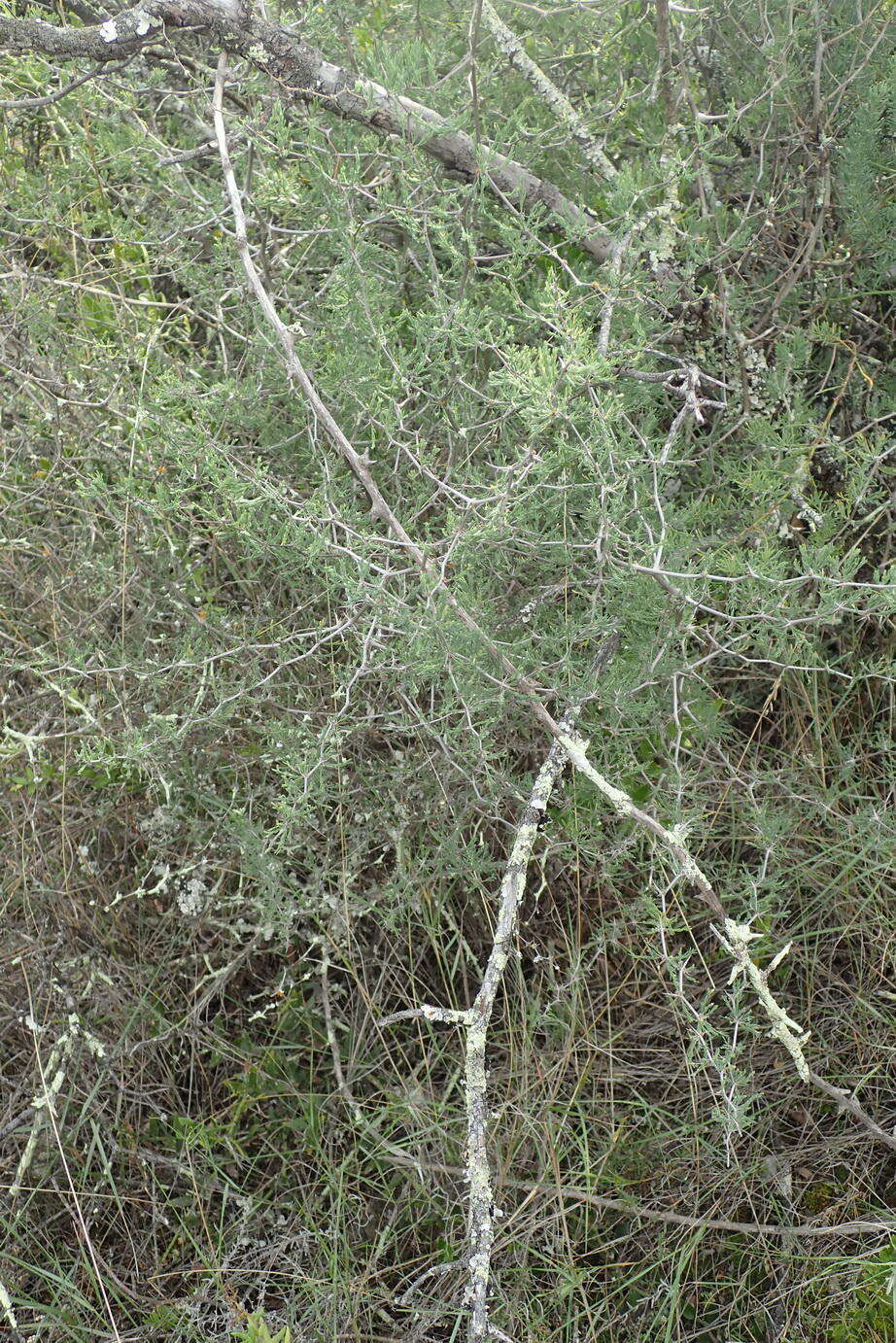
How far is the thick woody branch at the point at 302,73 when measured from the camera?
5.69 feet

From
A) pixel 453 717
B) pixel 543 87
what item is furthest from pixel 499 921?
pixel 543 87

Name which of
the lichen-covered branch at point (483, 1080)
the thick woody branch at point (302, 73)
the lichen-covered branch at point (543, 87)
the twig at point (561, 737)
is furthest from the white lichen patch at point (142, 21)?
the lichen-covered branch at point (483, 1080)

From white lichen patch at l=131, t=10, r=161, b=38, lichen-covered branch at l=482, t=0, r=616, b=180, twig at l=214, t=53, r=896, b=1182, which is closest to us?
twig at l=214, t=53, r=896, b=1182

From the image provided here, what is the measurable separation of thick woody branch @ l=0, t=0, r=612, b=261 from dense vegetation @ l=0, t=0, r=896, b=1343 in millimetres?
47

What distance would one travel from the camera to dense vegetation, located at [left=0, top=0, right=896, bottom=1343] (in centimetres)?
181

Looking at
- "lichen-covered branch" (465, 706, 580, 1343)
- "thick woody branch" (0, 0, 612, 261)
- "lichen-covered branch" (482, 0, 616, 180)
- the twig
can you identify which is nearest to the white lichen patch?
"thick woody branch" (0, 0, 612, 261)

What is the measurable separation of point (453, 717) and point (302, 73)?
1.19 m

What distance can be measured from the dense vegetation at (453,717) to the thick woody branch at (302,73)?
47mm

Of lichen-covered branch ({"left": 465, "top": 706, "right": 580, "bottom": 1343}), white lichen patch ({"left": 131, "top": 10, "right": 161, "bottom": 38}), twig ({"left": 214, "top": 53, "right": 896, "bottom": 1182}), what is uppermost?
white lichen patch ({"left": 131, "top": 10, "right": 161, "bottom": 38})

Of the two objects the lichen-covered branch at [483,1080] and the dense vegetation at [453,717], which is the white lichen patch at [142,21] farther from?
the lichen-covered branch at [483,1080]

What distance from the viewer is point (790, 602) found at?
1.87 metres

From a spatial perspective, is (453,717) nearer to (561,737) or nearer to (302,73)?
(561,737)

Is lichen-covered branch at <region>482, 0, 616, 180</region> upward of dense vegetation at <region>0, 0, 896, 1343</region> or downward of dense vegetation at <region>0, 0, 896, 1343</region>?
upward

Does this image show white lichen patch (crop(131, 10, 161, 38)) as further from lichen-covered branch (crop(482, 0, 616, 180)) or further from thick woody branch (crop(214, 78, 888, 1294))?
lichen-covered branch (crop(482, 0, 616, 180))
